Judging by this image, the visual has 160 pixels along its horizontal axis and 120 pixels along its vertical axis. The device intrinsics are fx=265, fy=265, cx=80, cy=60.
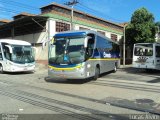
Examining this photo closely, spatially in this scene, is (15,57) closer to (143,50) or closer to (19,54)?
(19,54)

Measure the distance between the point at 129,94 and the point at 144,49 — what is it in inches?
455

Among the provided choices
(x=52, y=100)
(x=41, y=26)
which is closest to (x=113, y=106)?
(x=52, y=100)

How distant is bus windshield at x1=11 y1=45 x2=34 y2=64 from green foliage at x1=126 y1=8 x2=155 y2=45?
56.3 ft

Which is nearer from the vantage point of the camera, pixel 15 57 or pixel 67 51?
pixel 67 51

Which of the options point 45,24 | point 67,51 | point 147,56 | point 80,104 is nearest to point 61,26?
point 45,24

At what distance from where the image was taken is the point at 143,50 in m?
22.2

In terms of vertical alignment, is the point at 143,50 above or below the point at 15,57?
above

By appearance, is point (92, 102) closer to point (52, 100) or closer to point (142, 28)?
point (52, 100)

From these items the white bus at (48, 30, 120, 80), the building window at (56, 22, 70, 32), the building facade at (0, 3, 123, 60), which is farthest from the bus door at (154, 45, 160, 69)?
the building window at (56, 22, 70, 32)

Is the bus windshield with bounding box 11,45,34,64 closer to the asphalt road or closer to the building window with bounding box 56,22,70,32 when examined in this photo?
the building window with bounding box 56,22,70,32

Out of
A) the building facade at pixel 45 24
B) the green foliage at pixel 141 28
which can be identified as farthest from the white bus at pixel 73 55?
the green foliage at pixel 141 28

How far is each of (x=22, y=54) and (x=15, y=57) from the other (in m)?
0.79

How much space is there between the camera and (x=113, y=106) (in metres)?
8.98

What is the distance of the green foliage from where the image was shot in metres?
34.7
